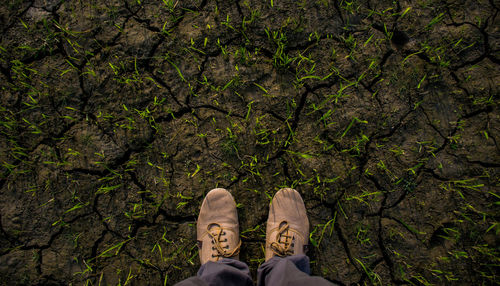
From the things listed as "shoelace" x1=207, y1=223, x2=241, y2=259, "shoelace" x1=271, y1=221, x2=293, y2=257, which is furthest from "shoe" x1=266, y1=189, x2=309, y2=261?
"shoelace" x1=207, y1=223, x2=241, y2=259

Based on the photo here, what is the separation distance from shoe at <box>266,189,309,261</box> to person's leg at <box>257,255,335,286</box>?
0.27 ft

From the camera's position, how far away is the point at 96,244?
1.80m

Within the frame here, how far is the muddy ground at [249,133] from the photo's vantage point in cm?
180

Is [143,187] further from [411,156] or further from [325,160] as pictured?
[411,156]

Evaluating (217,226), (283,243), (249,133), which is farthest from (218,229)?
(249,133)

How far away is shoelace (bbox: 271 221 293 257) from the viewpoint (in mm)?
1740

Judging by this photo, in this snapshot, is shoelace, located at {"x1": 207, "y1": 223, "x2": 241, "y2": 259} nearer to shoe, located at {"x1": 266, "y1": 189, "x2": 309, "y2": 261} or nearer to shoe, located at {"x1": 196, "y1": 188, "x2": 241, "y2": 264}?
shoe, located at {"x1": 196, "y1": 188, "x2": 241, "y2": 264}

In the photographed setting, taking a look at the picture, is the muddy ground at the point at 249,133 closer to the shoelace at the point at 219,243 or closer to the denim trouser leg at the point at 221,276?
the shoelace at the point at 219,243

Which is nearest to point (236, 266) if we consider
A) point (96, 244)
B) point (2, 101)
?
point (96, 244)

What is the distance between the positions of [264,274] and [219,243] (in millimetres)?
353

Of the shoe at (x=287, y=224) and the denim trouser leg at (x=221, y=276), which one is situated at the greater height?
the shoe at (x=287, y=224)

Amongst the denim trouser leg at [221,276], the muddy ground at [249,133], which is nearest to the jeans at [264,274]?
the denim trouser leg at [221,276]

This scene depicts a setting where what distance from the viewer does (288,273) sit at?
4.95ft

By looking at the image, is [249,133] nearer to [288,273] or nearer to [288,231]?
[288,231]
